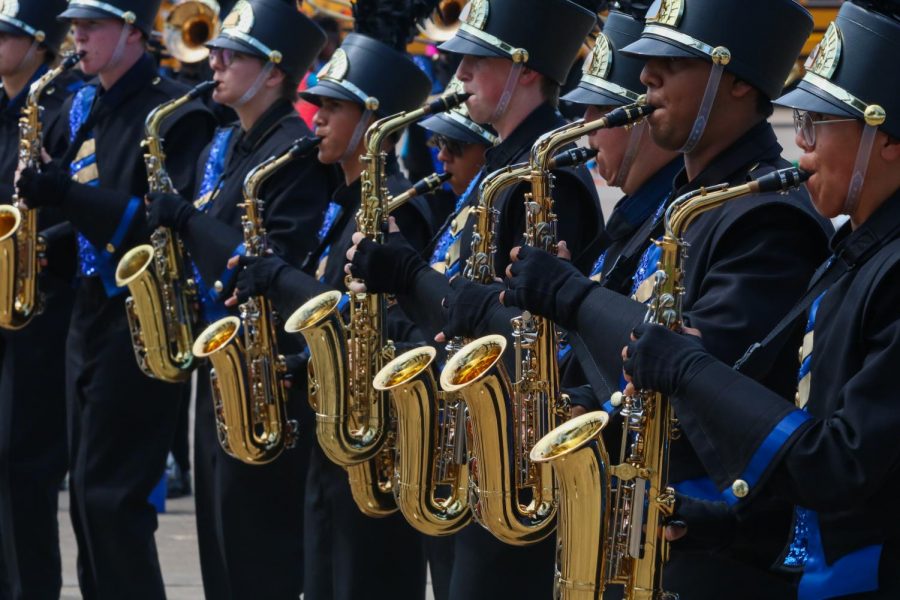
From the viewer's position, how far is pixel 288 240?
6.09m

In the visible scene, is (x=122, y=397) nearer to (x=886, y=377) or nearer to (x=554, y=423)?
(x=554, y=423)

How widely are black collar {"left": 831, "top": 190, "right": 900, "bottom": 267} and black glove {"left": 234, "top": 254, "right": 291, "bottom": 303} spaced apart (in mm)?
2803

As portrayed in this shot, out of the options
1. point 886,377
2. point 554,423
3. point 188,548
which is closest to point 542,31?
point 554,423

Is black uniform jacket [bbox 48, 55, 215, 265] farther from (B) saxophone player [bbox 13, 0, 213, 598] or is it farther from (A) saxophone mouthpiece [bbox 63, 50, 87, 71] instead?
(A) saxophone mouthpiece [bbox 63, 50, 87, 71]

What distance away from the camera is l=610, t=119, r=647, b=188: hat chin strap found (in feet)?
14.3

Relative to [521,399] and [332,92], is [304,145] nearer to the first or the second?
[332,92]

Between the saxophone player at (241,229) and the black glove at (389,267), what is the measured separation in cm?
96

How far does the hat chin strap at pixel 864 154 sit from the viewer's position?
10.8ft

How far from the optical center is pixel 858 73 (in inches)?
131

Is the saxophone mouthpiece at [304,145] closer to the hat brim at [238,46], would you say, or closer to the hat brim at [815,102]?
the hat brim at [238,46]

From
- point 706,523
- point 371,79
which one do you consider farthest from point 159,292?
point 706,523

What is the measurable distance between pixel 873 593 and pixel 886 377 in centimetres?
44

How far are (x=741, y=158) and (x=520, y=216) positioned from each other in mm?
979

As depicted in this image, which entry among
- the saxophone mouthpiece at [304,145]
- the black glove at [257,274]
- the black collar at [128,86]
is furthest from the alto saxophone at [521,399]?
the black collar at [128,86]
